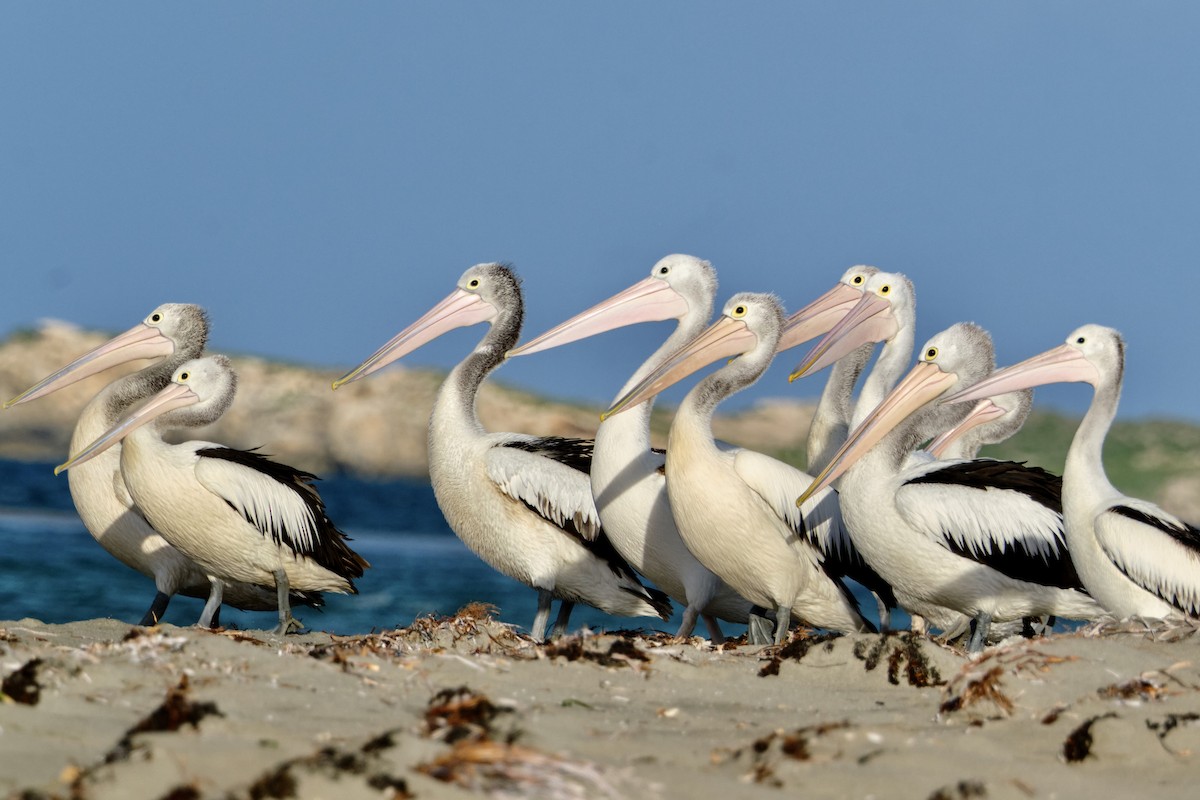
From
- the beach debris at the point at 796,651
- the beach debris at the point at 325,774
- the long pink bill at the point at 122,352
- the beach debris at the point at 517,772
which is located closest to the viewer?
the beach debris at the point at 325,774

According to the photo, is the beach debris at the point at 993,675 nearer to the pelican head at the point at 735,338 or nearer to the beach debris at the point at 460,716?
the beach debris at the point at 460,716

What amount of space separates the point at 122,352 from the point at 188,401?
1.39 meters

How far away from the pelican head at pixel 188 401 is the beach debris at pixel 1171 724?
587 cm

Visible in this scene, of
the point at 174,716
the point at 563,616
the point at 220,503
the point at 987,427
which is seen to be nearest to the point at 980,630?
the point at 563,616

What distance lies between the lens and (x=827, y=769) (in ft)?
10.8

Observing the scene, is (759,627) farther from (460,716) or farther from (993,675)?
(460,716)

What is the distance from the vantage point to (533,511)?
26.0ft

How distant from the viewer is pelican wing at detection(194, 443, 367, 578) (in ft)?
26.3

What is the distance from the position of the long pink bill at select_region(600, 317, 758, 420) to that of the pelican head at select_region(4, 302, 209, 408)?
3.58 m

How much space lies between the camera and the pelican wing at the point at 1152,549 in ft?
19.0

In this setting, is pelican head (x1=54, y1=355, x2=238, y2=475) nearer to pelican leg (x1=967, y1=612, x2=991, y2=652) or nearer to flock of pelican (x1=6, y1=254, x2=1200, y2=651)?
flock of pelican (x1=6, y1=254, x2=1200, y2=651)

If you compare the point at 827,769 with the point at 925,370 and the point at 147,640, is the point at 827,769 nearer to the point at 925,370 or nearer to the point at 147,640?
the point at 147,640

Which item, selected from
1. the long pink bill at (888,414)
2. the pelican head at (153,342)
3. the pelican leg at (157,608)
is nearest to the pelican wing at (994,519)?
the long pink bill at (888,414)

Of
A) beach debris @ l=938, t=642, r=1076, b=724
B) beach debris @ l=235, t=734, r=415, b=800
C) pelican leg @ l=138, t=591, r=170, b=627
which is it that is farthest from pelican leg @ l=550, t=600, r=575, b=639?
beach debris @ l=235, t=734, r=415, b=800
